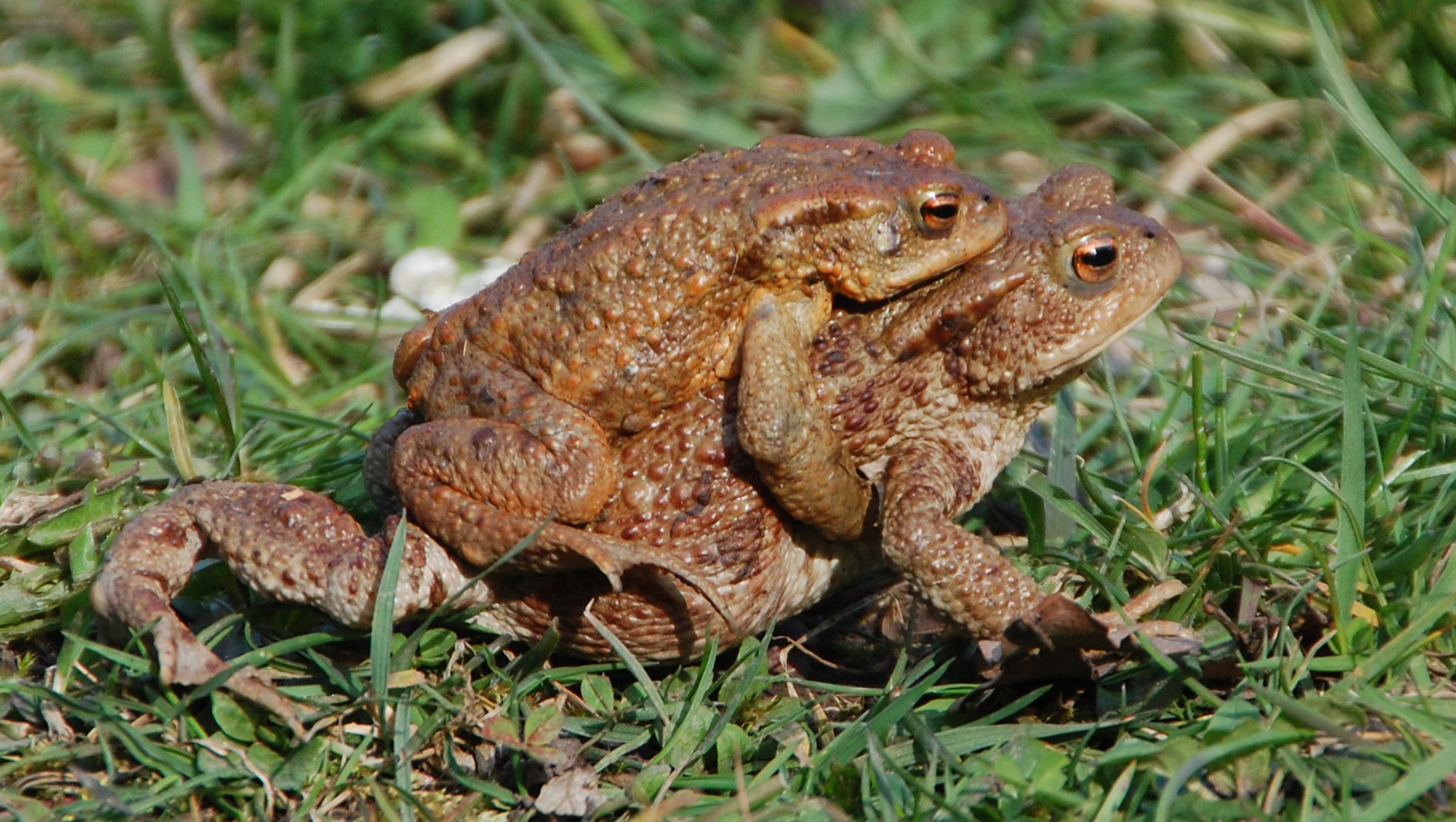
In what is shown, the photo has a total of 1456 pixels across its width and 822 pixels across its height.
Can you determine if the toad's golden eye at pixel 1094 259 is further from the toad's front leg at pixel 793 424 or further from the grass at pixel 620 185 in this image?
the toad's front leg at pixel 793 424

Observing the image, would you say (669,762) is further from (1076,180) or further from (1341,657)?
(1076,180)

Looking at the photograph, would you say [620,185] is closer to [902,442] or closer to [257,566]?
[902,442]

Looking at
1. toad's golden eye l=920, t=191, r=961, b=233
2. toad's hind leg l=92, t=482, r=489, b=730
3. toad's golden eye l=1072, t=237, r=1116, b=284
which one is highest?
toad's golden eye l=920, t=191, r=961, b=233

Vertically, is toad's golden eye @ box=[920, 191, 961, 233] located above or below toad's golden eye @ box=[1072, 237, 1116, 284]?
above

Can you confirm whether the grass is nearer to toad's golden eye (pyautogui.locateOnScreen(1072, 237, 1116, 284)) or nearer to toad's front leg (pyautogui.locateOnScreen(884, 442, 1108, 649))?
toad's front leg (pyautogui.locateOnScreen(884, 442, 1108, 649))

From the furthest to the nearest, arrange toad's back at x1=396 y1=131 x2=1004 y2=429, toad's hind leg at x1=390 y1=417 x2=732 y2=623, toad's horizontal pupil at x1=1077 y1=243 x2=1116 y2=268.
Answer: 1. toad's horizontal pupil at x1=1077 y1=243 x2=1116 y2=268
2. toad's back at x1=396 y1=131 x2=1004 y2=429
3. toad's hind leg at x1=390 y1=417 x2=732 y2=623

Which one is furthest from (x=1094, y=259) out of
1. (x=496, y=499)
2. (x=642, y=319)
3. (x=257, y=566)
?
→ (x=257, y=566)

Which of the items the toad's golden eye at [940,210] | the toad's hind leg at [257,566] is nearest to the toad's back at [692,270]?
the toad's golden eye at [940,210]

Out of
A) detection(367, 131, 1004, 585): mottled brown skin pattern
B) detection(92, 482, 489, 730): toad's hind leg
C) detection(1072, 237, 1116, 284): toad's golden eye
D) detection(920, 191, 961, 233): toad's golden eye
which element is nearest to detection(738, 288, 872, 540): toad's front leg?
detection(367, 131, 1004, 585): mottled brown skin pattern
